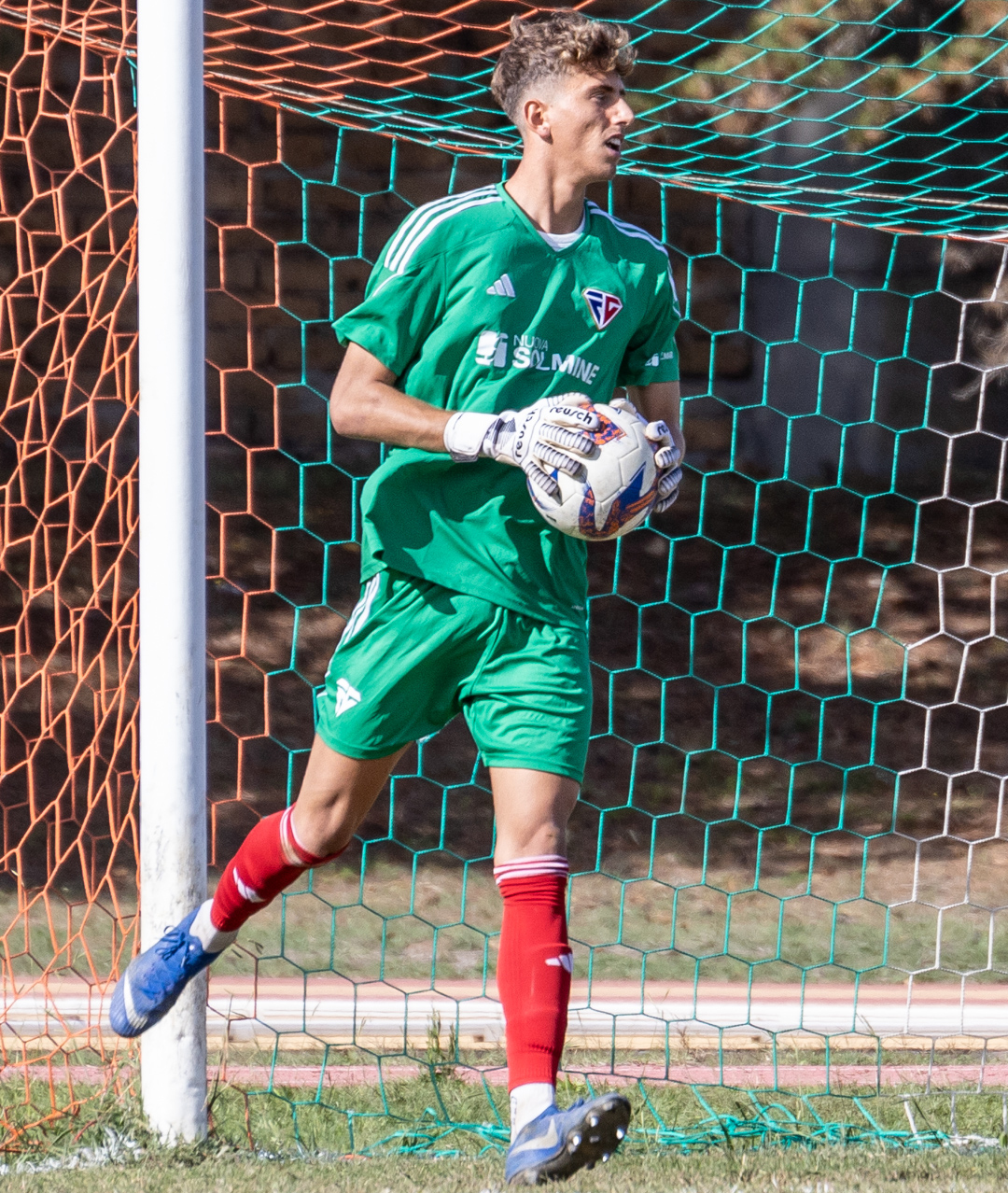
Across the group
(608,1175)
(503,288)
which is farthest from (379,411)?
(608,1175)

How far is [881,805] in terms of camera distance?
21.2 feet

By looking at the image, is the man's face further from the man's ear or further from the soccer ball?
the soccer ball

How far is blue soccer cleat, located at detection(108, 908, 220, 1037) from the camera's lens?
292cm

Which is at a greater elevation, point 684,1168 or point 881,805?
point 684,1168

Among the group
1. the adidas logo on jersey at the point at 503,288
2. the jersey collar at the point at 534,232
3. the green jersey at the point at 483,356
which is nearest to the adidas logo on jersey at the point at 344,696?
the green jersey at the point at 483,356

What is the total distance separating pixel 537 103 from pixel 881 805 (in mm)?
4435

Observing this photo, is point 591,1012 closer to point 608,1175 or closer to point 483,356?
point 608,1175

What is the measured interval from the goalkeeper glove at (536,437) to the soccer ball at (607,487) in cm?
2

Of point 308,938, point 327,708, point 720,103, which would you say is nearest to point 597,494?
point 327,708

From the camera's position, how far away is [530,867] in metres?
2.54

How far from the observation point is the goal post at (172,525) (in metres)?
2.96

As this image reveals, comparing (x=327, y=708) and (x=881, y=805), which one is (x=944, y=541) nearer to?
(x=881, y=805)

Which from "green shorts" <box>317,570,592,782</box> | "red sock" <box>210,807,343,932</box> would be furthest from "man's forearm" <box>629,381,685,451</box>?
"red sock" <box>210,807,343,932</box>

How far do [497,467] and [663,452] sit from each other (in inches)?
12.1
